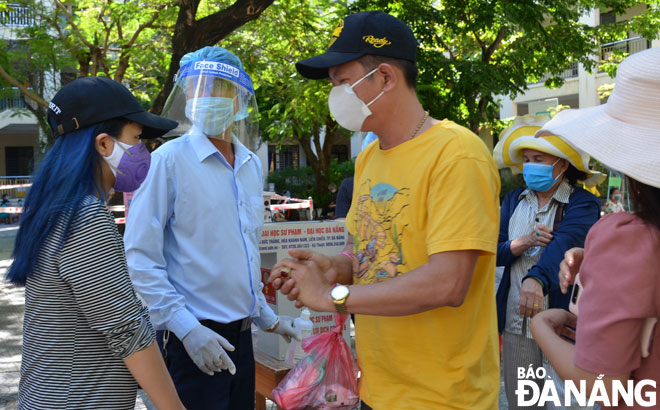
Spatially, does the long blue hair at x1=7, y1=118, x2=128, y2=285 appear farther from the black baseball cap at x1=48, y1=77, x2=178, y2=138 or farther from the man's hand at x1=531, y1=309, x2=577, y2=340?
the man's hand at x1=531, y1=309, x2=577, y2=340

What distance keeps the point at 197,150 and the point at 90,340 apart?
3.51 feet

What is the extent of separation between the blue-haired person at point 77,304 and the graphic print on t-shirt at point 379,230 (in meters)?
0.70

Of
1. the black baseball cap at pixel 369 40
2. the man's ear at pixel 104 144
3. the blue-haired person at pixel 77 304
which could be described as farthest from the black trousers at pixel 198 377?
the black baseball cap at pixel 369 40

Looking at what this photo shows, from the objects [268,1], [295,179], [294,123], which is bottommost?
[295,179]

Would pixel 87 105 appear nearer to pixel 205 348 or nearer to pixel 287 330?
pixel 205 348

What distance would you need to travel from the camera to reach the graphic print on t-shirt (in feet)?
5.94

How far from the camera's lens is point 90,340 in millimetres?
1683

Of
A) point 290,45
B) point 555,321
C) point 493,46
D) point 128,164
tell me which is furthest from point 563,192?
point 290,45

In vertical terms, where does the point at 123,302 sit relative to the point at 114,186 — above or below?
below

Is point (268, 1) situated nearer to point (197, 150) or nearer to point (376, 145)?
point (197, 150)

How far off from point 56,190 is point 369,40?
1.03 m

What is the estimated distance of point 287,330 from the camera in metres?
2.88

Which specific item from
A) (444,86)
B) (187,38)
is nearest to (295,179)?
(444,86)

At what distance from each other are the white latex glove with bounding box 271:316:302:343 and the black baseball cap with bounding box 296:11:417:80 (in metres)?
1.38
